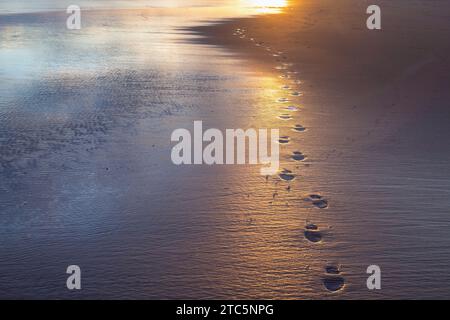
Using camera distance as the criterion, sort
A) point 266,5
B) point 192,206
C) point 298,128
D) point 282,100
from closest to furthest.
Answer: point 192,206
point 298,128
point 282,100
point 266,5

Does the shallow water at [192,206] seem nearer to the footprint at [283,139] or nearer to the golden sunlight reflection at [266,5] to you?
the footprint at [283,139]

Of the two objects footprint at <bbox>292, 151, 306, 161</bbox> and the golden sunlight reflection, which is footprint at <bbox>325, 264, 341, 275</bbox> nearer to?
footprint at <bbox>292, 151, 306, 161</bbox>

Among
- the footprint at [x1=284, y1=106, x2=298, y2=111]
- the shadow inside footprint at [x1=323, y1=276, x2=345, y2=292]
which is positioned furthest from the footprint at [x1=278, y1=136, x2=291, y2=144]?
the shadow inside footprint at [x1=323, y1=276, x2=345, y2=292]

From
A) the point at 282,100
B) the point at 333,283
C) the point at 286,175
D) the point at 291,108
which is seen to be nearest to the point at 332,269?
the point at 333,283

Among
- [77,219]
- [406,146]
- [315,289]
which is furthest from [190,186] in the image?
A: [406,146]

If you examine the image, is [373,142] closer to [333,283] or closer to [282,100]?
[282,100]

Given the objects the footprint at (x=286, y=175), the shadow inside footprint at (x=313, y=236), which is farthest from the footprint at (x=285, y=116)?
the shadow inside footprint at (x=313, y=236)

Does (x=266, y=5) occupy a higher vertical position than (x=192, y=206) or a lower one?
higher
